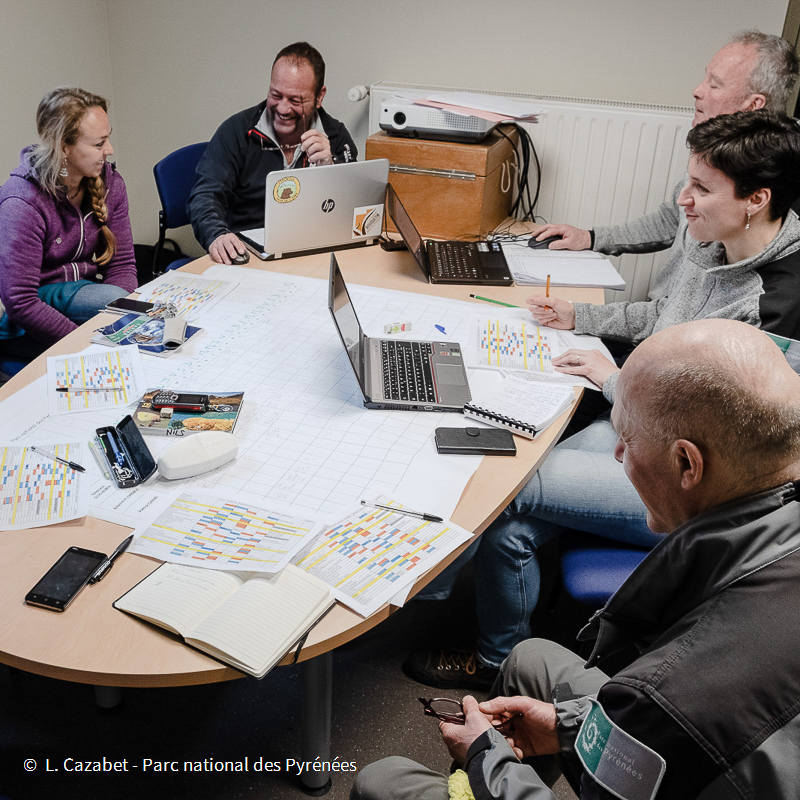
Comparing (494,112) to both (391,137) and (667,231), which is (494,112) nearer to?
(391,137)

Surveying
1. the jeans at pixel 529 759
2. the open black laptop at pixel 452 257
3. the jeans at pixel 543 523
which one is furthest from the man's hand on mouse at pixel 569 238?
the jeans at pixel 529 759

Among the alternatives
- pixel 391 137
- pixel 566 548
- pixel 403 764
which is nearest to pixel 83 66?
pixel 391 137

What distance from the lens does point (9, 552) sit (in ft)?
3.95

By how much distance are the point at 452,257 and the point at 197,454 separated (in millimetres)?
1312

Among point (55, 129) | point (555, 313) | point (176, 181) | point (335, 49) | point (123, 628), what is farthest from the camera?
point (335, 49)

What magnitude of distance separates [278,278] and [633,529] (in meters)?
1.27

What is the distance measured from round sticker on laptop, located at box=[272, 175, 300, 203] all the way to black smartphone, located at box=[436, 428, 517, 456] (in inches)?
42.8

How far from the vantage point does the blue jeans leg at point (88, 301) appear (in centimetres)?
241

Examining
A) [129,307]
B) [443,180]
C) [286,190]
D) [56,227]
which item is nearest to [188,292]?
[129,307]

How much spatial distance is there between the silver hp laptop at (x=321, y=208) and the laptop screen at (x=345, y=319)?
0.67m

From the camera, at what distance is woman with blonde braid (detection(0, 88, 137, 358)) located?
226 centimetres

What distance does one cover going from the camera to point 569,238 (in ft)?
8.64

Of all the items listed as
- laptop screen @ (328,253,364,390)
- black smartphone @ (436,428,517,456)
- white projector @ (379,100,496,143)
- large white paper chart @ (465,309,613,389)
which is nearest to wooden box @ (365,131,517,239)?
white projector @ (379,100,496,143)

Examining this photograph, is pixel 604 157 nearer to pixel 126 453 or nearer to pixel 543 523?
pixel 543 523
